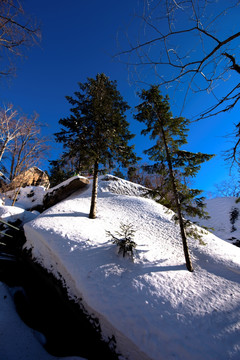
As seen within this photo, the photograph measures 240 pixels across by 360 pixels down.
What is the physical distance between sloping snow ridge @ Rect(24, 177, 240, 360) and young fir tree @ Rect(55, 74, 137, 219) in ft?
9.46

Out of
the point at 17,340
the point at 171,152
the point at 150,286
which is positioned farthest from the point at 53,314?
the point at 171,152

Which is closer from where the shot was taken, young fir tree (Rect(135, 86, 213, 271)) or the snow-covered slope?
young fir tree (Rect(135, 86, 213, 271))

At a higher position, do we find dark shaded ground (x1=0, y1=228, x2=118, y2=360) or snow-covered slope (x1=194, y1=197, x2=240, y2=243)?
snow-covered slope (x1=194, y1=197, x2=240, y2=243)

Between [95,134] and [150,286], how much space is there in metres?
7.69

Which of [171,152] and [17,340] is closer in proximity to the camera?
[17,340]

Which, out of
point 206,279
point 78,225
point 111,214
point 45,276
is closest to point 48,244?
point 45,276

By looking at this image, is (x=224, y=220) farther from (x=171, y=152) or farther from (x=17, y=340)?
(x=17, y=340)

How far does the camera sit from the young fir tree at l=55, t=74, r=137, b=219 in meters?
8.04

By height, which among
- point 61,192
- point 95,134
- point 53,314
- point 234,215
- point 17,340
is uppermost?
point 95,134

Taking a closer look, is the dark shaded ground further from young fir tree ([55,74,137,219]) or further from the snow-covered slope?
the snow-covered slope

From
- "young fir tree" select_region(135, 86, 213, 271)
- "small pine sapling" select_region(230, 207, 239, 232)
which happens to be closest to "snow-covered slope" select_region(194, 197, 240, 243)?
"small pine sapling" select_region(230, 207, 239, 232)

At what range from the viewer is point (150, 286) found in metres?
3.66

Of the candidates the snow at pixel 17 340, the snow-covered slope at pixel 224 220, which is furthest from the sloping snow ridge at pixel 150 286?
the snow-covered slope at pixel 224 220

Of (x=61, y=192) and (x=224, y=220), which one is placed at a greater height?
(x=61, y=192)
